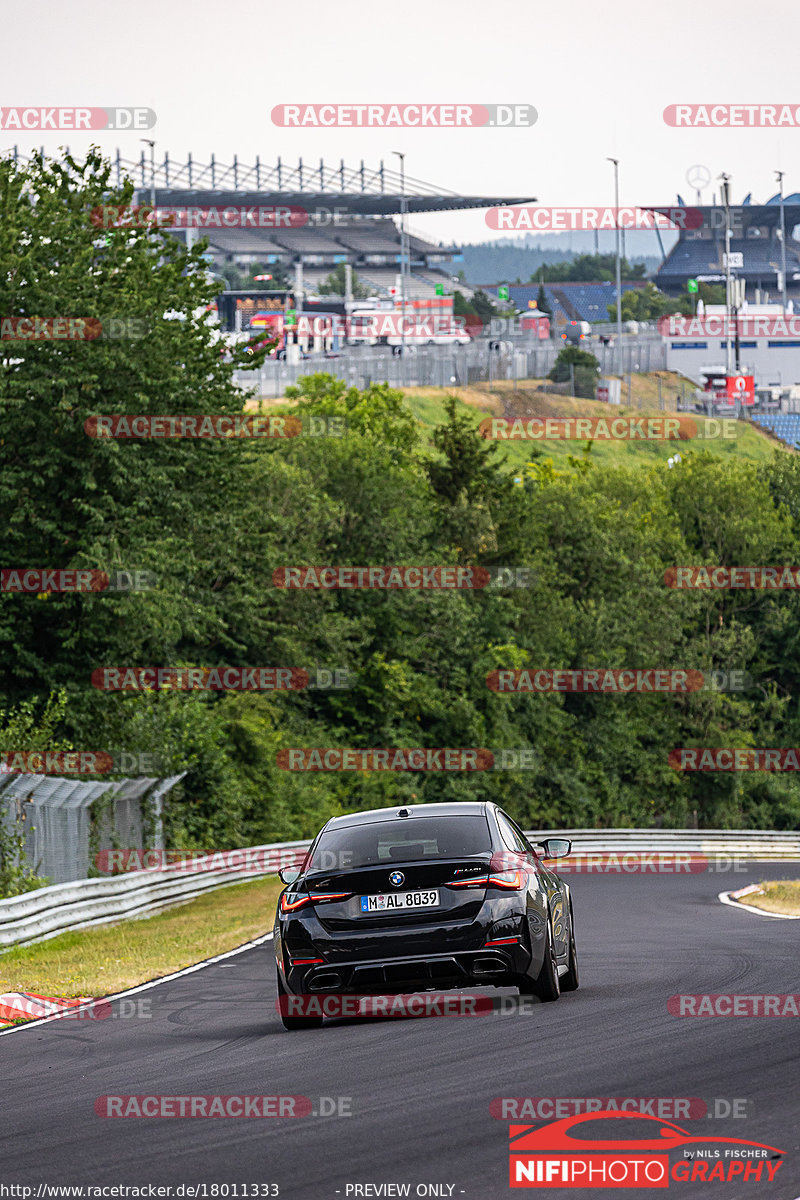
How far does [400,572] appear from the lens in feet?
173

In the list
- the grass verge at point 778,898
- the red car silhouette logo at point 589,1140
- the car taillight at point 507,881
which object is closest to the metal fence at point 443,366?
the grass verge at point 778,898

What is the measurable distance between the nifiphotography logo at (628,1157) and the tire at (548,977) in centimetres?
354

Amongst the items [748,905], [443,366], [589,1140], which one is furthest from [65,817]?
[443,366]

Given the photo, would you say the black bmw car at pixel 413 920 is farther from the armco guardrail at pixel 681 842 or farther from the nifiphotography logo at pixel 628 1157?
the armco guardrail at pixel 681 842

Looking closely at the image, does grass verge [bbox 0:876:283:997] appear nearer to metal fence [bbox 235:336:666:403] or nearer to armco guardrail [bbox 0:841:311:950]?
armco guardrail [bbox 0:841:311:950]

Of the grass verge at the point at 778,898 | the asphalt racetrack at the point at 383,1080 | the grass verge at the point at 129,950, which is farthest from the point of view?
the grass verge at the point at 778,898

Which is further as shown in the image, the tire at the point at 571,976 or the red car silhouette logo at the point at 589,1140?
the tire at the point at 571,976

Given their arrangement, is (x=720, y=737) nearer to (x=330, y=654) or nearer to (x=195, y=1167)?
(x=330, y=654)

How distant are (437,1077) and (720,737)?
57556mm

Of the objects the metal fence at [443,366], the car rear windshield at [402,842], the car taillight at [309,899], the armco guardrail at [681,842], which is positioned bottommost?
the armco guardrail at [681,842]

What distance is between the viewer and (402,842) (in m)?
10.4

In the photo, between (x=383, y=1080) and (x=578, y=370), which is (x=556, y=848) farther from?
(x=578, y=370)

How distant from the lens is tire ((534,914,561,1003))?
1042cm

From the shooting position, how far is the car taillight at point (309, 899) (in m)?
10.1
